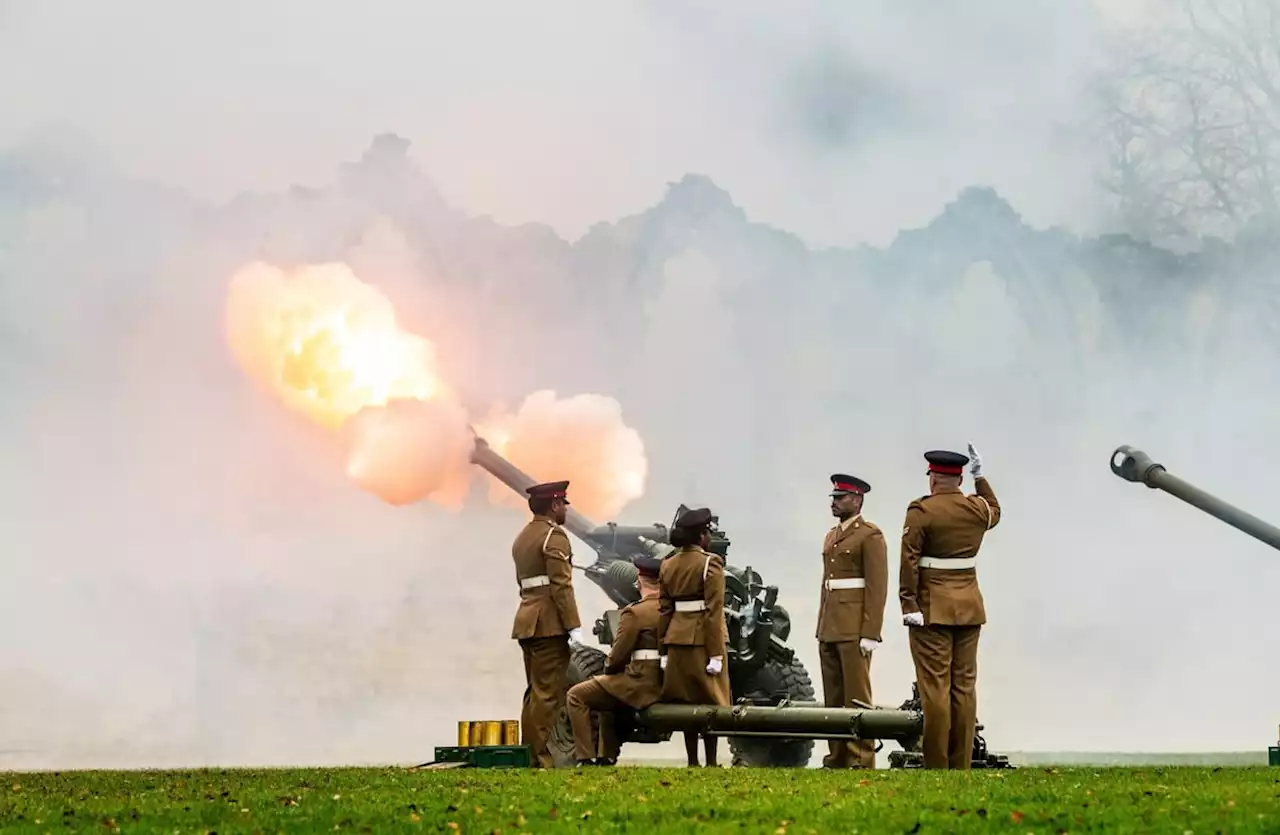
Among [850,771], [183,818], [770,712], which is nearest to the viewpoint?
[183,818]

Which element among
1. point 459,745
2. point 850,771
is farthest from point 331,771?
point 850,771

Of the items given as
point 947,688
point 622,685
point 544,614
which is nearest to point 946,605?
point 947,688

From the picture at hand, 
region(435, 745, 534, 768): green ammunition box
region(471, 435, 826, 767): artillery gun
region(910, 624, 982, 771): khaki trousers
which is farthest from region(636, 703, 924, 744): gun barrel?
region(471, 435, 826, 767): artillery gun

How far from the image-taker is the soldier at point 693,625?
13836mm

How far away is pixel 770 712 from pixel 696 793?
4216 millimetres

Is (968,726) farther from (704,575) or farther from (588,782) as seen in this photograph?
(588,782)

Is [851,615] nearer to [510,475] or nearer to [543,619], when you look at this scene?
[543,619]

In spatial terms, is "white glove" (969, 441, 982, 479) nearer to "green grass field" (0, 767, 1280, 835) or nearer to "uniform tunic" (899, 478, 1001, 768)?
"uniform tunic" (899, 478, 1001, 768)

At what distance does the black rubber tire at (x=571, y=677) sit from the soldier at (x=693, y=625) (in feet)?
8.81

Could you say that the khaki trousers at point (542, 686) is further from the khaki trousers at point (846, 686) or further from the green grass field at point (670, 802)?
the green grass field at point (670, 802)

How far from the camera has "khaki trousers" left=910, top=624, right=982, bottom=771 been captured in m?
13.0

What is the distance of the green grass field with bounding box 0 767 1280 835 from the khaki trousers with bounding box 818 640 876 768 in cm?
244

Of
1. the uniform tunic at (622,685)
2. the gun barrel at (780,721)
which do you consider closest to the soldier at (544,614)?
the uniform tunic at (622,685)

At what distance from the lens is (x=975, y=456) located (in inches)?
530
